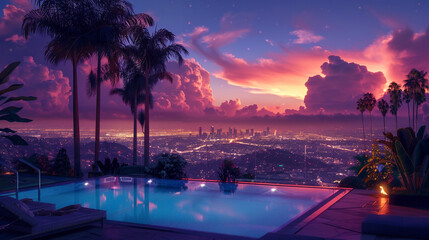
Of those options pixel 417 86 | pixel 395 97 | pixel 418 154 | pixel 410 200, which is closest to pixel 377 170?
pixel 410 200

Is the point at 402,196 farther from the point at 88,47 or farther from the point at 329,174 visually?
the point at 88,47

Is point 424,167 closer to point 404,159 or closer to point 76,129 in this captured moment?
point 404,159

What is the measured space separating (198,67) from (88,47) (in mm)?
10610

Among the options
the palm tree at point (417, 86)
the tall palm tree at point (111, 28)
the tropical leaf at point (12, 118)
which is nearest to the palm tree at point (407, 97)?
the palm tree at point (417, 86)

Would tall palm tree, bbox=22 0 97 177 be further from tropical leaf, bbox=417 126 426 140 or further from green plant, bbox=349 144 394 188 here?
tropical leaf, bbox=417 126 426 140

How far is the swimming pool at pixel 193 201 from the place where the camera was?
8.12 m

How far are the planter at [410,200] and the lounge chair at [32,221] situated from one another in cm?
705

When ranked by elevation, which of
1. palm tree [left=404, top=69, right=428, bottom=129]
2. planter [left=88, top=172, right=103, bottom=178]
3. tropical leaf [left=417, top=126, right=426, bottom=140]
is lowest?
planter [left=88, top=172, right=103, bottom=178]

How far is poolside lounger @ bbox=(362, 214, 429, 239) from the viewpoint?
5.38 metres

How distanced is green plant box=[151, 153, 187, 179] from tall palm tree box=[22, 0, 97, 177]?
182 inches

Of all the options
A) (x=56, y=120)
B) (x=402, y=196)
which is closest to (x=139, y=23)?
(x=402, y=196)

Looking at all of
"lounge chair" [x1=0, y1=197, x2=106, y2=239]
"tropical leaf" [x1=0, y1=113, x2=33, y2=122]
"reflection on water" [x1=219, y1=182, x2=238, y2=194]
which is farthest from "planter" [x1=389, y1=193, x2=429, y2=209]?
"tropical leaf" [x1=0, y1=113, x2=33, y2=122]

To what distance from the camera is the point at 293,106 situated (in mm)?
29547

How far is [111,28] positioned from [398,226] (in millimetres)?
14677
